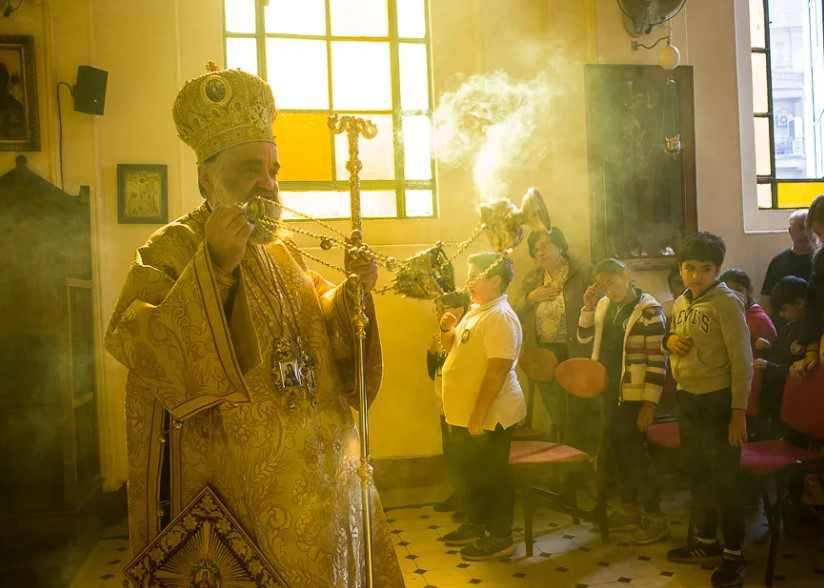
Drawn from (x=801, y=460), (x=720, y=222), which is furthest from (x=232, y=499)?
(x=720, y=222)

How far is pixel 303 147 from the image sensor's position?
5.59 meters

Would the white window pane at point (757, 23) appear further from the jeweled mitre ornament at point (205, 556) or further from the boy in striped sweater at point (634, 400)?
the jeweled mitre ornament at point (205, 556)

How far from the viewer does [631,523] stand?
455 cm

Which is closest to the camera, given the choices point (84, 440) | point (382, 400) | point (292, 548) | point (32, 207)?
point (292, 548)

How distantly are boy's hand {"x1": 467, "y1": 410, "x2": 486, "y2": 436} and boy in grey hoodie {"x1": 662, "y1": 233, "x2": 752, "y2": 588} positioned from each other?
1.11 metres

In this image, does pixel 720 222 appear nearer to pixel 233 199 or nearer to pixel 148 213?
pixel 148 213

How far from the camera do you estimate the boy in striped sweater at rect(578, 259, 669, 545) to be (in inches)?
175

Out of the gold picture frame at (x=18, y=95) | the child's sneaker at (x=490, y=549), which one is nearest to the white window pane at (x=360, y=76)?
the gold picture frame at (x=18, y=95)

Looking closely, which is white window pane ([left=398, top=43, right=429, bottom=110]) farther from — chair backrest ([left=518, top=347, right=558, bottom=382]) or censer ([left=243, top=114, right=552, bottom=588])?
censer ([left=243, top=114, right=552, bottom=588])

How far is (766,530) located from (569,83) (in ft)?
11.9

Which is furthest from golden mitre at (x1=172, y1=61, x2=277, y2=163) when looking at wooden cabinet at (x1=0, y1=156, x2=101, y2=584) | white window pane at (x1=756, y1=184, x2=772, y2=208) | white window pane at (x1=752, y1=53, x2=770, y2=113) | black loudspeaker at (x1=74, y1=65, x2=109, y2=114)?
white window pane at (x1=752, y1=53, x2=770, y2=113)

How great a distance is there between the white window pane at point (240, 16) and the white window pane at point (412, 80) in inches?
46.1

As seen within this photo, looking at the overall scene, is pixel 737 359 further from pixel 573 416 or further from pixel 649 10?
pixel 649 10

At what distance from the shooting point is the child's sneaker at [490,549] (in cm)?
416
